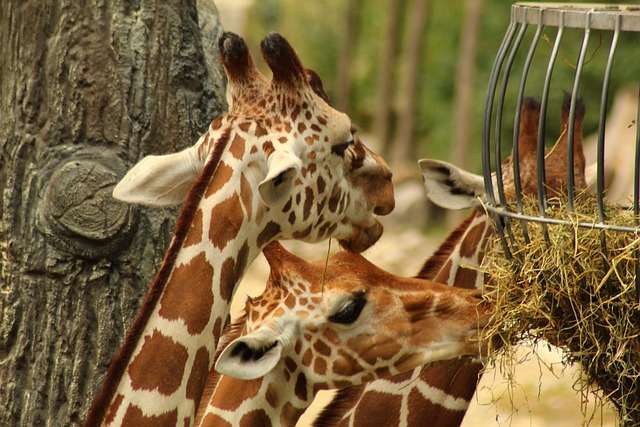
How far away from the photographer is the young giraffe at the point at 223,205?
3232 mm

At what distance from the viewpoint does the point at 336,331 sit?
365 centimetres

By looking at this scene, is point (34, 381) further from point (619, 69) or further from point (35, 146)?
point (619, 69)

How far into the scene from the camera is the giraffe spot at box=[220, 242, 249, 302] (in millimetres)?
A: 3291

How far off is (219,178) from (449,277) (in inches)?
57.6

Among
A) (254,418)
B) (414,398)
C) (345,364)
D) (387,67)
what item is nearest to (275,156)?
(345,364)

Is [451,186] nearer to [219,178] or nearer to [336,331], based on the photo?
[336,331]

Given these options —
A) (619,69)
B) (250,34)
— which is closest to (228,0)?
(250,34)

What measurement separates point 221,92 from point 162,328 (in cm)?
146

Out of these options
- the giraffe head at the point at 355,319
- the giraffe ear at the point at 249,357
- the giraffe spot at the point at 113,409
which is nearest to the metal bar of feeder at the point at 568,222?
the giraffe head at the point at 355,319

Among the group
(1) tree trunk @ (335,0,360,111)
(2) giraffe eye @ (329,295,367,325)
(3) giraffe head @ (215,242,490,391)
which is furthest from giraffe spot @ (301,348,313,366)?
(1) tree trunk @ (335,0,360,111)

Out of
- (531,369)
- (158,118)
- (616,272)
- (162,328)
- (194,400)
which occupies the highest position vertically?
(158,118)

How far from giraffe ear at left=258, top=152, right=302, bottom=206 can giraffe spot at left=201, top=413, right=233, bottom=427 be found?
0.84 meters

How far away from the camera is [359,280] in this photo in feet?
12.1

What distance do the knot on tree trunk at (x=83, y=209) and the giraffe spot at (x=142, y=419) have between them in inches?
30.9
